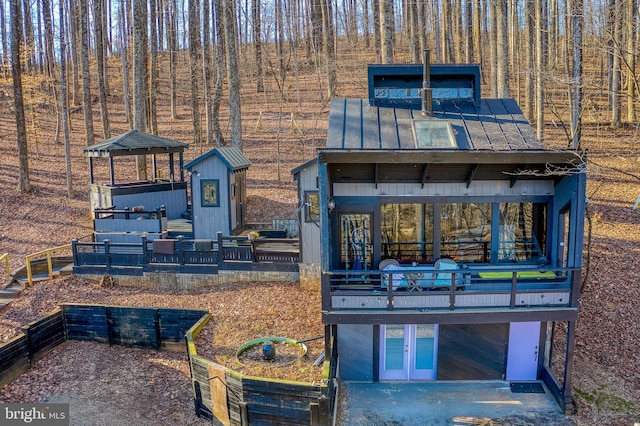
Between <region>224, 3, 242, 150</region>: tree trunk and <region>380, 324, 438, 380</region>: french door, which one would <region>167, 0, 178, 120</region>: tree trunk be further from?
<region>380, 324, 438, 380</region>: french door

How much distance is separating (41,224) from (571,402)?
18702mm

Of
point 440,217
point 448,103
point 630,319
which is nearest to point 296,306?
point 440,217

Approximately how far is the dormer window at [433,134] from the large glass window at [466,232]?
1.47 metres

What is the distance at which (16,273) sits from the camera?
1517cm

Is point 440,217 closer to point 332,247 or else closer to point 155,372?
point 332,247

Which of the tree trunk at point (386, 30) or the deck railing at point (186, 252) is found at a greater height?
the tree trunk at point (386, 30)

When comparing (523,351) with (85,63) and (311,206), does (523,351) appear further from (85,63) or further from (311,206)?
(85,63)

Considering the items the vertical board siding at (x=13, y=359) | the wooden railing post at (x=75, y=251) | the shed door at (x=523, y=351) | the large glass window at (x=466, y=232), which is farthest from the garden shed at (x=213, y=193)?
the shed door at (x=523, y=351)

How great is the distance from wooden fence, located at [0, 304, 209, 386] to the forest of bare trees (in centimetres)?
1029

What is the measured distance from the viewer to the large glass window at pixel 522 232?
1059 cm

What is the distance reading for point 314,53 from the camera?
40.8 meters

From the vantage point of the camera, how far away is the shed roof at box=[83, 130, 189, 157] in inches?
694

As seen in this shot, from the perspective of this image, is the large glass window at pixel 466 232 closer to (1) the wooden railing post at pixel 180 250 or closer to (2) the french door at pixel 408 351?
(2) the french door at pixel 408 351

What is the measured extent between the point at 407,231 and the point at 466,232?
126 cm
